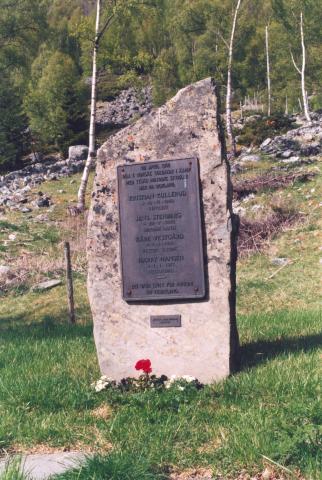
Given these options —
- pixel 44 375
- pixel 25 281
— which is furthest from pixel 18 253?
pixel 44 375

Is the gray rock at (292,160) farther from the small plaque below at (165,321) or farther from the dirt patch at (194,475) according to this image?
the dirt patch at (194,475)

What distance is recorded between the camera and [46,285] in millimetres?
12719

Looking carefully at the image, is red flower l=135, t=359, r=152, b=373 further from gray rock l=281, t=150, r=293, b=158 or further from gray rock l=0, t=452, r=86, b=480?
gray rock l=281, t=150, r=293, b=158

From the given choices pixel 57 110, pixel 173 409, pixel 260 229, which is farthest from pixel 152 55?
pixel 173 409

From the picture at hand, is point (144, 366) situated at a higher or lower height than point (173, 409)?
higher

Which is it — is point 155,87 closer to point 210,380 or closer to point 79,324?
point 79,324

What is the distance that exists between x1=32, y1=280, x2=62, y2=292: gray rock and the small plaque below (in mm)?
7364

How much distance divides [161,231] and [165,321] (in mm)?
807

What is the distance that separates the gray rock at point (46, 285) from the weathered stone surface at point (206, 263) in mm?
7083

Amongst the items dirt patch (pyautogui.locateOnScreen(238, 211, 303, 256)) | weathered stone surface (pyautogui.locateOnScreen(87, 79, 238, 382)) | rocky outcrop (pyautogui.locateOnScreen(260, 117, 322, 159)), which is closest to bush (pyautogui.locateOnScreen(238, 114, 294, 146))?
rocky outcrop (pyautogui.locateOnScreen(260, 117, 322, 159))

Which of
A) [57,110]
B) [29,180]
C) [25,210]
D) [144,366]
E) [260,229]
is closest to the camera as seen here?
[144,366]

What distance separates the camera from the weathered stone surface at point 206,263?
543 cm

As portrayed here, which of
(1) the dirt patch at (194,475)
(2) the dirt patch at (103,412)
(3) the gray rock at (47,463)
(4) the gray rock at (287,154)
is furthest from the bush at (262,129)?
(1) the dirt patch at (194,475)

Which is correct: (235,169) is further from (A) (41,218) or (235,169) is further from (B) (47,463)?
(B) (47,463)
